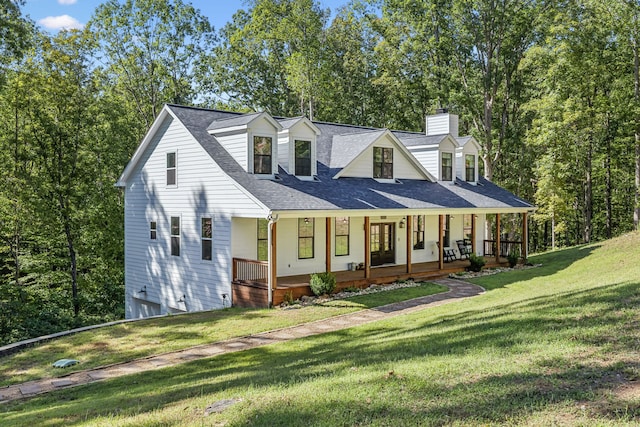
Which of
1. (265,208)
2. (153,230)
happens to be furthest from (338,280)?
(153,230)

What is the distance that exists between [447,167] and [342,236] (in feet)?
23.9

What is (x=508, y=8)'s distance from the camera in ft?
91.7

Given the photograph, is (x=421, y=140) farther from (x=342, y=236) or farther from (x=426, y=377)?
(x=426, y=377)

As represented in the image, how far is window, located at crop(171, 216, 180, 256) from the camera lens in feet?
59.3

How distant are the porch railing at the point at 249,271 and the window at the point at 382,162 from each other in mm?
7190

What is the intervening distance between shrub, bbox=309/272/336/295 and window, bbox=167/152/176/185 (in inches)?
256

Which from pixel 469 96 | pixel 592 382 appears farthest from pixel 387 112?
pixel 592 382

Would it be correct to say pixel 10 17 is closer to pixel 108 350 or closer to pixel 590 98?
pixel 108 350

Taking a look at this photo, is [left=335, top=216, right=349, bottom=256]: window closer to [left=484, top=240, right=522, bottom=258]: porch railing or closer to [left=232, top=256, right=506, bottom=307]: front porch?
[left=232, top=256, right=506, bottom=307]: front porch

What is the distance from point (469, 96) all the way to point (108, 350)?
24574 millimetres

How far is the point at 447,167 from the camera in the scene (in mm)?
23359

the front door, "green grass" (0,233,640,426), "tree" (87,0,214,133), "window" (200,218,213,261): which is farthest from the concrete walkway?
"tree" (87,0,214,133)

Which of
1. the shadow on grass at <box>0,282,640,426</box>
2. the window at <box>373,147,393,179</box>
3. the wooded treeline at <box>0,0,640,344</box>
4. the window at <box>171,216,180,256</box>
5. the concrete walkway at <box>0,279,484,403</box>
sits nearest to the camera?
the shadow on grass at <box>0,282,640,426</box>

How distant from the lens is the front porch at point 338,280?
14.9 m
